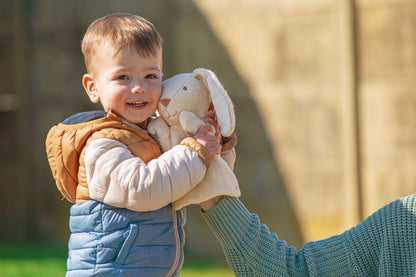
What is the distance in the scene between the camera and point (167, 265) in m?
2.26

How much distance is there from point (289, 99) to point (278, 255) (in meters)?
3.75

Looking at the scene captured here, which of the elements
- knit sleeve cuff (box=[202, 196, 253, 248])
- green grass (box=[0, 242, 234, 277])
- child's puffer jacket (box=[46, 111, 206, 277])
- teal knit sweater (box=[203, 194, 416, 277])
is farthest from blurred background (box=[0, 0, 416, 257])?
child's puffer jacket (box=[46, 111, 206, 277])

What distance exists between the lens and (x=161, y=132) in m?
2.37

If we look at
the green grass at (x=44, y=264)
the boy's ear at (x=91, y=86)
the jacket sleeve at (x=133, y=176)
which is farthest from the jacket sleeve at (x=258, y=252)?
the green grass at (x=44, y=264)

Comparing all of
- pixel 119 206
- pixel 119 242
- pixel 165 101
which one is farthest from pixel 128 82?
pixel 119 242

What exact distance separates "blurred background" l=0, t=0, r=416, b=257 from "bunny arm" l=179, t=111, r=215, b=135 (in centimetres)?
366

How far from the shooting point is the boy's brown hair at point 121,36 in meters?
2.27

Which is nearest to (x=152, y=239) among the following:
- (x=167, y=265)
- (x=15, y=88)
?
(x=167, y=265)

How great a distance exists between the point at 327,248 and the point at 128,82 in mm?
977

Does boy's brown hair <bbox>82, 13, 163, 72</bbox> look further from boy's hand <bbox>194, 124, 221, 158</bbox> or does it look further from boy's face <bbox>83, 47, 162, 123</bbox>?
boy's hand <bbox>194, 124, 221, 158</bbox>

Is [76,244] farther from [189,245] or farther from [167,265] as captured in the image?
[189,245]

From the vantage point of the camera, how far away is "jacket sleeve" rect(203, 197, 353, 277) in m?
2.40

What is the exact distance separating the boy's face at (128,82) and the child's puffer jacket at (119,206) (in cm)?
5

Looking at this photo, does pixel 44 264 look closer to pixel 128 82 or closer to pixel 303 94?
pixel 303 94
